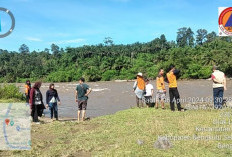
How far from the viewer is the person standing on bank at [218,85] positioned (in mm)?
8906

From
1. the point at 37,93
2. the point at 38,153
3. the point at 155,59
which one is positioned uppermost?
the point at 155,59

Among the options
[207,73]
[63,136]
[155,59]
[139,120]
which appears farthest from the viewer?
[155,59]

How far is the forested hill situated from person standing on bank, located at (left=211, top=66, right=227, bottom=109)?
137 feet

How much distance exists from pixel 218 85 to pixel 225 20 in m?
3.00

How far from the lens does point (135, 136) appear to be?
5.96 m

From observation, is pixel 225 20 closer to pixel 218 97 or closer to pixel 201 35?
pixel 218 97

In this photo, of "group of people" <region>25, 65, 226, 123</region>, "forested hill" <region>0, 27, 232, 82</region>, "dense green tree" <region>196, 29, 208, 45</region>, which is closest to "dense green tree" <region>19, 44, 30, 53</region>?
"forested hill" <region>0, 27, 232, 82</region>

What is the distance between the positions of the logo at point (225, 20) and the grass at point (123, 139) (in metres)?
2.42

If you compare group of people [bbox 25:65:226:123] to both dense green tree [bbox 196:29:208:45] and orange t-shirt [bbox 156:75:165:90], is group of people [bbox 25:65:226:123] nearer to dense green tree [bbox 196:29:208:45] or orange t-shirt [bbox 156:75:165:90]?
orange t-shirt [bbox 156:75:165:90]

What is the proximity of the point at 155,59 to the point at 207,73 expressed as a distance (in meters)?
16.9

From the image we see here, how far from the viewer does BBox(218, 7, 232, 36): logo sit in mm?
6477

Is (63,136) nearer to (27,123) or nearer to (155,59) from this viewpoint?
(27,123)

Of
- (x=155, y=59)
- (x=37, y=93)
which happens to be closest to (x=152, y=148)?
(x=37, y=93)

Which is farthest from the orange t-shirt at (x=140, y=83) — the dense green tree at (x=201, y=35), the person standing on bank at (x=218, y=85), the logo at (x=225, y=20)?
the dense green tree at (x=201, y=35)
